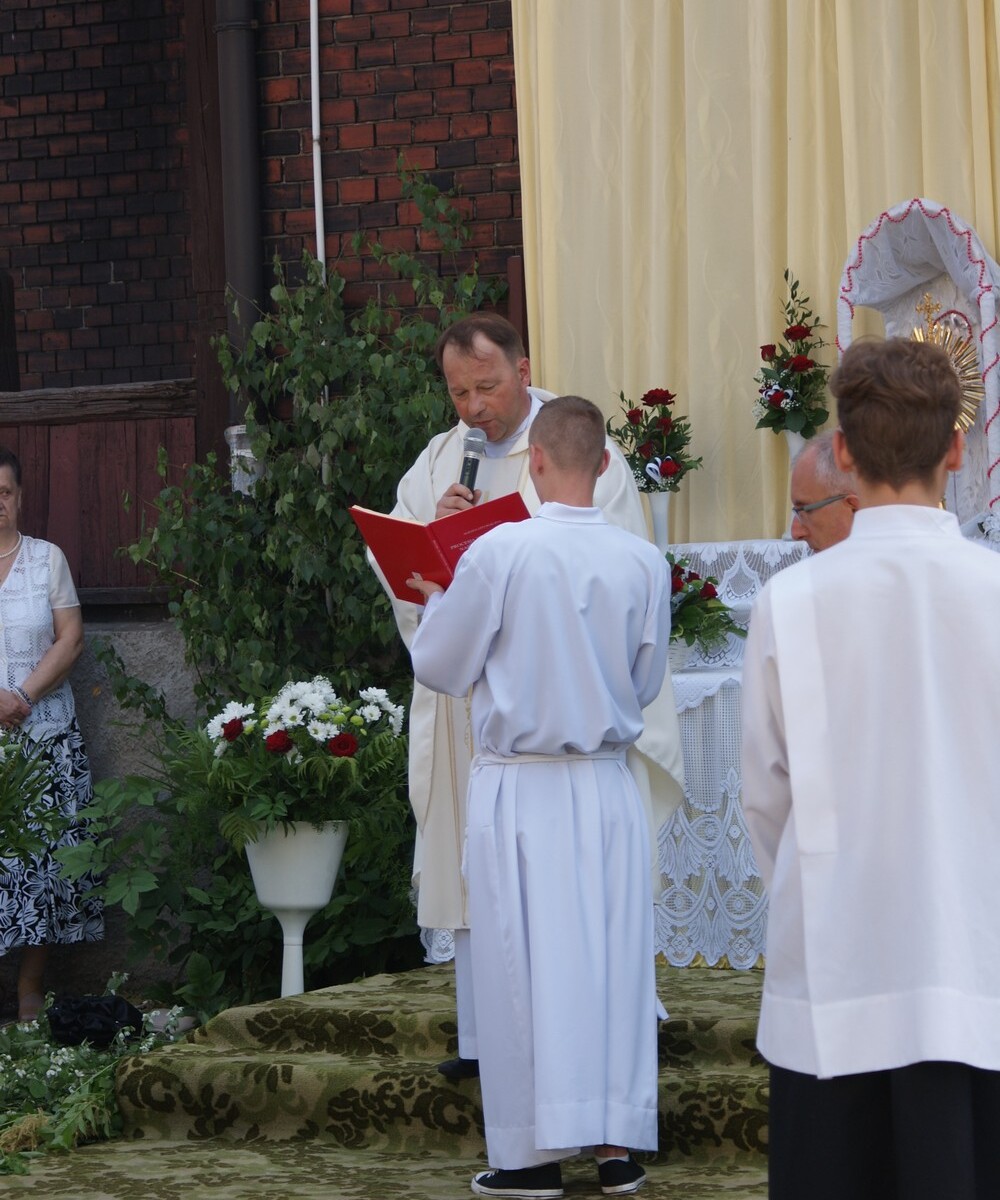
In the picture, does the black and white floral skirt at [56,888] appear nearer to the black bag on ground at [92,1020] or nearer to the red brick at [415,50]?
the black bag on ground at [92,1020]

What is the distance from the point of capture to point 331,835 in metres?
5.31

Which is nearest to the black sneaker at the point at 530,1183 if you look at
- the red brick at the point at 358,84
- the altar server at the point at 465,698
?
the altar server at the point at 465,698

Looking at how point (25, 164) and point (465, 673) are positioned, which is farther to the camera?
point (25, 164)

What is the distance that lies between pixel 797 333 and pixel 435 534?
8.51 ft

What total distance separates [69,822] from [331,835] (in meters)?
1.30

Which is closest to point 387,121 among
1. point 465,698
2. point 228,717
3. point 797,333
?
point 797,333

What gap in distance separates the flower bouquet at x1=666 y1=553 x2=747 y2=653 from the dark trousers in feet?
10.5

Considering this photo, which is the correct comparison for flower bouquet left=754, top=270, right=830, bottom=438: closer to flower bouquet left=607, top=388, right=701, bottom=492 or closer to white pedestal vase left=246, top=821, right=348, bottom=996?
flower bouquet left=607, top=388, right=701, bottom=492

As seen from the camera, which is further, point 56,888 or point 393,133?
point 393,133

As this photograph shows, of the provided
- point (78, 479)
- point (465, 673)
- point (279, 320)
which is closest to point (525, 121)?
point (279, 320)

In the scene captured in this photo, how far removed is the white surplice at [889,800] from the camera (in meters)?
2.28

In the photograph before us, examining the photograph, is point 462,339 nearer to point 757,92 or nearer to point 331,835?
point 331,835

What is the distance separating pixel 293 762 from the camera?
5.31 metres

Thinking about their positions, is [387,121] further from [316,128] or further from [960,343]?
[960,343]
